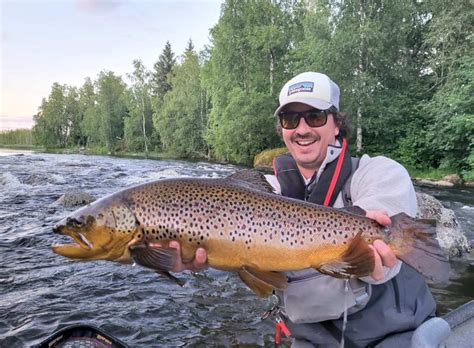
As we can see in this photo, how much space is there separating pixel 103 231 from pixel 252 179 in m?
1.04

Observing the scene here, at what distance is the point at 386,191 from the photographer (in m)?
2.45

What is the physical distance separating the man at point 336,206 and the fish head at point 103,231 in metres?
0.39

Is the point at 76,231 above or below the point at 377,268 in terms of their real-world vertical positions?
above

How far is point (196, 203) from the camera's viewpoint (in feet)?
8.26

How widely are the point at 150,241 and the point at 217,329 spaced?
3.24 meters

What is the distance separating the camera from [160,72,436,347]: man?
2461 mm

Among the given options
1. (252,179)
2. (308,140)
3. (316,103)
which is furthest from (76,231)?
(316,103)

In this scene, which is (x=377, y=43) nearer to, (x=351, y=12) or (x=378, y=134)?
(x=351, y=12)

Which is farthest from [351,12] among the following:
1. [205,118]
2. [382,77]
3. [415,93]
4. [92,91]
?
[92,91]

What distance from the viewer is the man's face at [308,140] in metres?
2.87

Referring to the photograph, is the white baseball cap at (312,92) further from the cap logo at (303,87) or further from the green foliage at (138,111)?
the green foliage at (138,111)

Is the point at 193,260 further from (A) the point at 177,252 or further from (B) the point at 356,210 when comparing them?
(B) the point at 356,210

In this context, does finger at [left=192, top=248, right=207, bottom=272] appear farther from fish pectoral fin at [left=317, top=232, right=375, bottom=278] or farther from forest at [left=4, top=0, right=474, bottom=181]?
forest at [left=4, top=0, right=474, bottom=181]

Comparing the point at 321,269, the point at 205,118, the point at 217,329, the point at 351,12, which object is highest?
the point at 351,12
